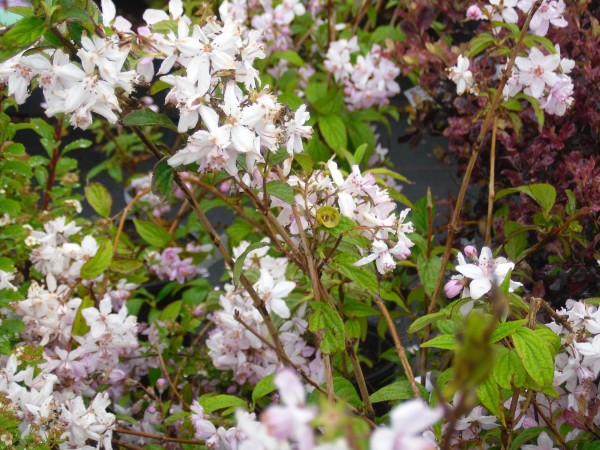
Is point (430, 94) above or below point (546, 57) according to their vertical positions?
above

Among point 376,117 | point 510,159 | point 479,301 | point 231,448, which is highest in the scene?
point 376,117

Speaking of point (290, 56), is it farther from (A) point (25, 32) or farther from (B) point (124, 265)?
(A) point (25, 32)

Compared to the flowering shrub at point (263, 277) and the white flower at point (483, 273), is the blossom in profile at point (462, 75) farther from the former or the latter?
the white flower at point (483, 273)

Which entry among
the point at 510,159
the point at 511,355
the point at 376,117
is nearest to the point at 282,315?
the point at 511,355

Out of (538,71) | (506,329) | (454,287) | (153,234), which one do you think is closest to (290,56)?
(153,234)

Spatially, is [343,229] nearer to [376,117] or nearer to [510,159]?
[510,159]

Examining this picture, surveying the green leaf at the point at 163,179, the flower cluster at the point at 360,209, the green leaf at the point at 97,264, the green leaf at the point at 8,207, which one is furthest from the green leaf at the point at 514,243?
the green leaf at the point at 8,207
